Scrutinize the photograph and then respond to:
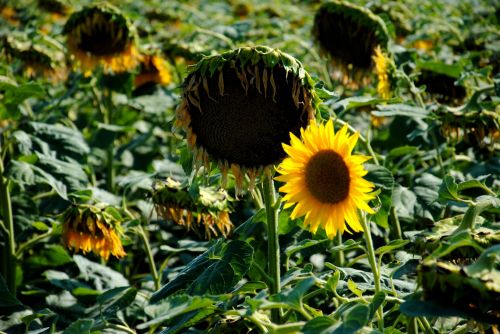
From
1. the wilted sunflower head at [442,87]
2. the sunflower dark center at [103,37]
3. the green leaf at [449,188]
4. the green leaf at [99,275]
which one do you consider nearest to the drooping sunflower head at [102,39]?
the sunflower dark center at [103,37]

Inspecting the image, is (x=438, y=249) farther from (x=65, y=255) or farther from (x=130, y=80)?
(x=130, y=80)

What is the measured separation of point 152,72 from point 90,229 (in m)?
1.40

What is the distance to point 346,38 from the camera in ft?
8.48

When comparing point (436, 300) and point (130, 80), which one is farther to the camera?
point (130, 80)

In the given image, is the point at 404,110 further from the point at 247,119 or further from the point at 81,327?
the point at 81,327

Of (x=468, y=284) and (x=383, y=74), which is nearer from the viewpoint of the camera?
(x=468, y=284)

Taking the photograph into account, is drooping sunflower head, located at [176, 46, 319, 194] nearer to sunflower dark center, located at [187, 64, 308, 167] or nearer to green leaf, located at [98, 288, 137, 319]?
sunflower dark center, located at [187, 64, 308, 167]

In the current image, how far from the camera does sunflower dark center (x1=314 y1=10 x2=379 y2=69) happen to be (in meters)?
2.51

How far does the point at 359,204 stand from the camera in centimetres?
130

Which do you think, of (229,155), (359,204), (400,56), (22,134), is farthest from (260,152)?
(400,56)

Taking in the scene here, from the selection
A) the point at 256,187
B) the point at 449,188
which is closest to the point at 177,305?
the point at 449,188

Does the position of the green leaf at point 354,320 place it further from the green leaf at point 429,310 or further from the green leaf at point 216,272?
the green leaf at point 216,272

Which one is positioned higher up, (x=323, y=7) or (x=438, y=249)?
(x=323, y=7)

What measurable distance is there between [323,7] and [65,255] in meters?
1.34
